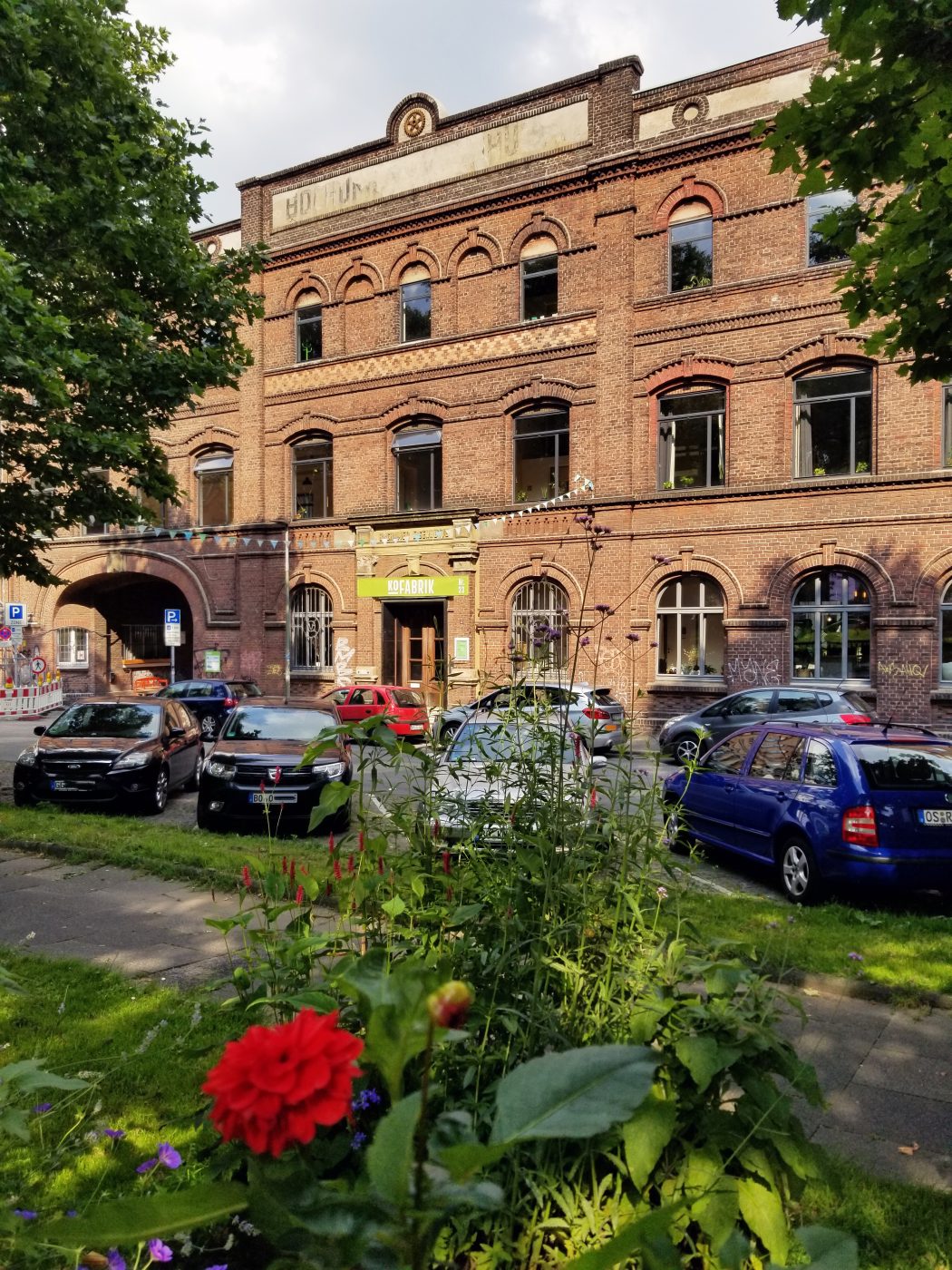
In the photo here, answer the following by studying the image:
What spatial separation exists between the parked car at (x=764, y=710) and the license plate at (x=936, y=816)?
24.8 feet

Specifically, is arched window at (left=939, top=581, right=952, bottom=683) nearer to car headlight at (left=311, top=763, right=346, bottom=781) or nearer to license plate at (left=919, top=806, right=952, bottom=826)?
license plate at (left=919, top=806, right=952, bottom=826)

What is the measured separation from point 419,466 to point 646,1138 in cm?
2218

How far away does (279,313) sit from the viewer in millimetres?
25031

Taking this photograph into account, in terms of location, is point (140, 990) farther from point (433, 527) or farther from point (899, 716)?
point (433, 527)

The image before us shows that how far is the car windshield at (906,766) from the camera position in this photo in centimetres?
671

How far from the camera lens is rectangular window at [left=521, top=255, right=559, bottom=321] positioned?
2127cm

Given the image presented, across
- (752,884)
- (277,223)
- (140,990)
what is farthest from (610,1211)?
(277,223)

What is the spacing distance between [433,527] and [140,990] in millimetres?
18405

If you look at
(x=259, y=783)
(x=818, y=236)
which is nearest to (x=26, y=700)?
(x=259, y=783)

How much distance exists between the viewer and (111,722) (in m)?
11.6

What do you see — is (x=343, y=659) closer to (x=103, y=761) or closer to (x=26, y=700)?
(x=26, y=700)

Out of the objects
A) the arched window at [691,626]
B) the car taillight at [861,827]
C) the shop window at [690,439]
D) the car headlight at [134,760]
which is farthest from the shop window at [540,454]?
the car taillight at [861,827]

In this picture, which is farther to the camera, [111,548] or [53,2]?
[111,548]

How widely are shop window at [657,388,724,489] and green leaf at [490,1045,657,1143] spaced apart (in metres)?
19.7
